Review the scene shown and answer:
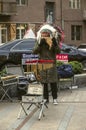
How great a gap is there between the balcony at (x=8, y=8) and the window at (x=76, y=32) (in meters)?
8.37

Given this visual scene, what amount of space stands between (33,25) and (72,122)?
38.1m

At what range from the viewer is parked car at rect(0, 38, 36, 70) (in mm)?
18688

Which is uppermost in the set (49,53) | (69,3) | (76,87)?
(69,3)

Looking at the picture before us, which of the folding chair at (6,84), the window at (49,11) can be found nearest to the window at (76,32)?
the window at (49,11)

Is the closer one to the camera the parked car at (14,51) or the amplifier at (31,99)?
the amplifier at (31,99)

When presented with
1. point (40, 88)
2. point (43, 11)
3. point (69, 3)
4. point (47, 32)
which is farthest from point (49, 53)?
point (69, 3)

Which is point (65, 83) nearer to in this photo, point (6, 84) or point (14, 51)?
point (6, 84)

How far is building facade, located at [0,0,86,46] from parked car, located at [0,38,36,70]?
25450mm

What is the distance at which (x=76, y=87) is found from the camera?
47.6ft

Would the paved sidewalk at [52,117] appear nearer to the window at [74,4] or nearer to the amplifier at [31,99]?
the amplifier at [31,99]

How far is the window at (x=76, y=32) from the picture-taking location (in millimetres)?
51791

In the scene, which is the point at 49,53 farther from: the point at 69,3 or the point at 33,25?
the point at 69,3

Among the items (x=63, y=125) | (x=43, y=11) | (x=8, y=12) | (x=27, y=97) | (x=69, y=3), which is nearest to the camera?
(x=63, y=125)

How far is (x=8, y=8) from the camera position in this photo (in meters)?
45.5
